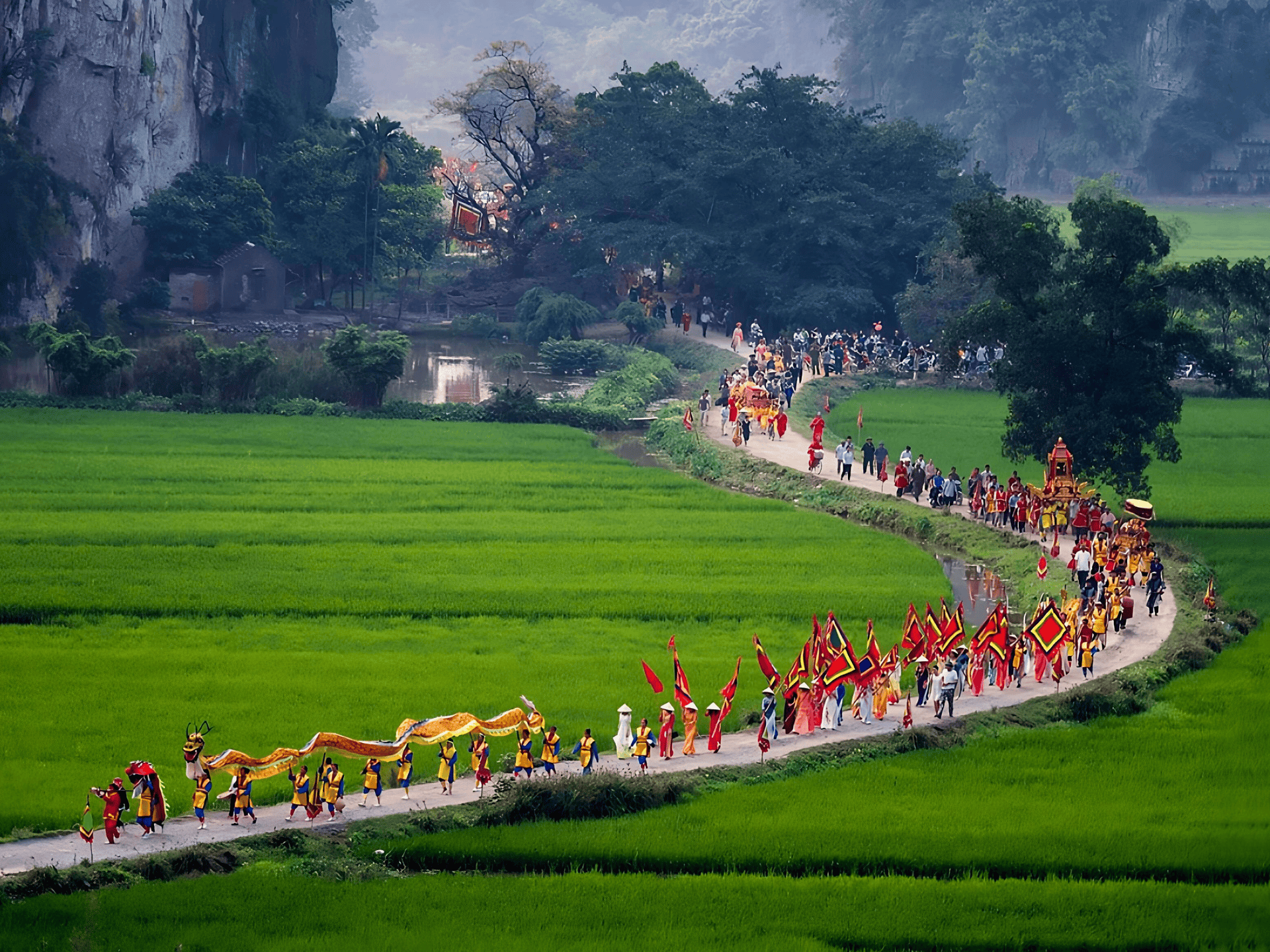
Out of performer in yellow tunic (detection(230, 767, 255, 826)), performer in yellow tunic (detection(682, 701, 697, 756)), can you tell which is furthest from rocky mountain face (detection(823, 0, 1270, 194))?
performer in yellow tunic (detection(230, 767, 255, 826))

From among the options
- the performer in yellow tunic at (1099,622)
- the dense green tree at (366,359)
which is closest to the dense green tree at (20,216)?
the dense green tree at (366,359)

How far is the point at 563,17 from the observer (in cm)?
19488

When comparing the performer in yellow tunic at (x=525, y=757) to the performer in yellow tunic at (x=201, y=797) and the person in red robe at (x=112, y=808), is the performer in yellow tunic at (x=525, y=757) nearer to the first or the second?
the performer in yellow tunic at (x=201, y=797)

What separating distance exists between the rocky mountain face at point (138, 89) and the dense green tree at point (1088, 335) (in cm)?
3935

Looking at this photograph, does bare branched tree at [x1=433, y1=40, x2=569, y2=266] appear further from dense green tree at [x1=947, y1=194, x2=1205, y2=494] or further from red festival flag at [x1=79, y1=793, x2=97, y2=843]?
red festival flag at [x1=79, y1=793, x2=97, y2=843]

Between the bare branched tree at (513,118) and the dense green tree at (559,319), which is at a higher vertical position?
the bare branched tree at (513,118)

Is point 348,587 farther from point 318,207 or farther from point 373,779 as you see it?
point 318,207

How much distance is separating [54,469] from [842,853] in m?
26.1

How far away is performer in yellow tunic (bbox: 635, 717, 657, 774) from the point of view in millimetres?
20797

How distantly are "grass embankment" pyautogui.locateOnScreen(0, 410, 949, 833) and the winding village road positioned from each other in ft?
1.50

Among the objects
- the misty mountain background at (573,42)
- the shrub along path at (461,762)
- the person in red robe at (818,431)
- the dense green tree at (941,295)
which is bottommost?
the shrub along path at (461,762)

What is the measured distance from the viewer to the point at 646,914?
17156 mm

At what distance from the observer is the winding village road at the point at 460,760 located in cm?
1789

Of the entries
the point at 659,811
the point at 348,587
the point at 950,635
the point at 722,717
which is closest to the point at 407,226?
the point at 348,587
